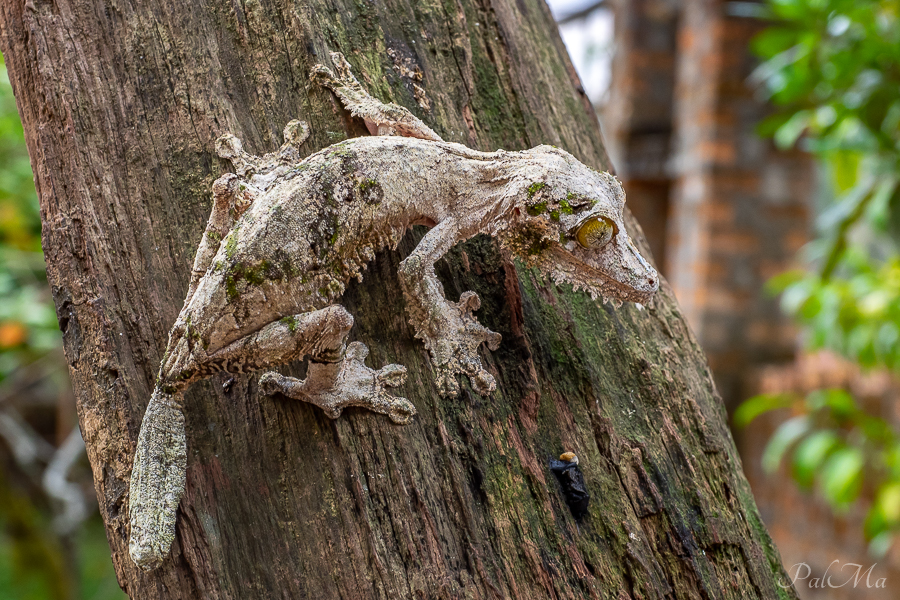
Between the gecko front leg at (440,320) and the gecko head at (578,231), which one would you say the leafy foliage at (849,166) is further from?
the gecko front leg at (440,320)

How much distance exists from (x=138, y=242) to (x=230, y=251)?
2.53 feet

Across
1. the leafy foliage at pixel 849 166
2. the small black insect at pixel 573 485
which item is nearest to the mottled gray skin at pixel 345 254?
the small black insect at pixel 573 485

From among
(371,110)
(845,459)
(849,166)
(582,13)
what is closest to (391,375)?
(371,110)

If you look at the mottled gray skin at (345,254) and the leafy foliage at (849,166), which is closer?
the mottled gray skin at (345,254)

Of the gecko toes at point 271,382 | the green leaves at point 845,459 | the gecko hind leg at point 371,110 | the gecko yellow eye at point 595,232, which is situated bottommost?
the green leaves at point 845,459

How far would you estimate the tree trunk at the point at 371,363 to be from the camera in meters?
2.71

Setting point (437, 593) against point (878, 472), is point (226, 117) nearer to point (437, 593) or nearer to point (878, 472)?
point (437, 593)

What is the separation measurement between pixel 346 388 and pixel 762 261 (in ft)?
27.1

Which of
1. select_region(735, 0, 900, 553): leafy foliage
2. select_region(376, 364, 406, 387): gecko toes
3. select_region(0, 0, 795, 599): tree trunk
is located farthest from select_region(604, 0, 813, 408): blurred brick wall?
select_region(376, 364, 406, 387): gecko toes

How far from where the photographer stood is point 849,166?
15.5 feet

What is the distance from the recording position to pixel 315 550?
267cm

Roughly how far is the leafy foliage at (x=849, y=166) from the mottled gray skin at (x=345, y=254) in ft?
7.15

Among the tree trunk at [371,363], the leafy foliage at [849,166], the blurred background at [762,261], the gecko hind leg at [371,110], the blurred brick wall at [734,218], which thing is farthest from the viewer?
the blurred brick wall at [734,218]

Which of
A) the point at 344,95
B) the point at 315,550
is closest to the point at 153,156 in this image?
the point at 344,95
